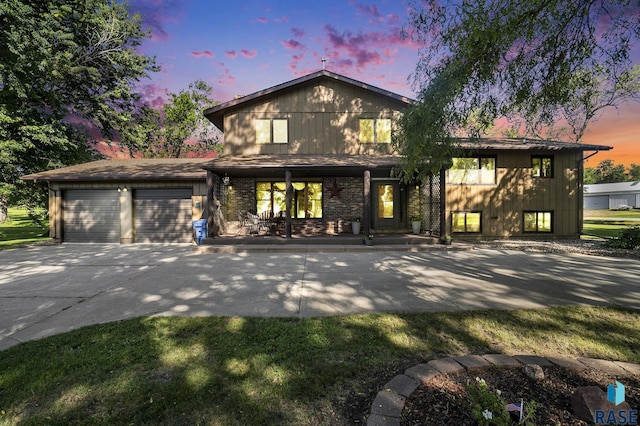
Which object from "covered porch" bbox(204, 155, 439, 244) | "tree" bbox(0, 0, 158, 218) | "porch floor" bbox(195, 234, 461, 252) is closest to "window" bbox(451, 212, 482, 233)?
"covered porch" bbox(204, 155, 439, 244)

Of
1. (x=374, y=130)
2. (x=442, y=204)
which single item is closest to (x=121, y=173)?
(x=374, y=130)

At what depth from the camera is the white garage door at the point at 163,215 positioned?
39.7 feet

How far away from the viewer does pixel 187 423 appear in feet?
6.52

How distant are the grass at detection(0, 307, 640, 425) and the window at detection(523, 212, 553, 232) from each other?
1024cm

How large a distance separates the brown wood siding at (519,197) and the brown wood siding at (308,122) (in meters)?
5.10

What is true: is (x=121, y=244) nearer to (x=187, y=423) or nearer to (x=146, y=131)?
(x=146, y=131)

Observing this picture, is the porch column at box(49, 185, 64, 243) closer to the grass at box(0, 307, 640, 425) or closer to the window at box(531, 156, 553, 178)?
the grass at box(0, 307, 640, 425)

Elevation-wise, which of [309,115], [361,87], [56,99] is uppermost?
[56,99]

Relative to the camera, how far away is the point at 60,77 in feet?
49.3

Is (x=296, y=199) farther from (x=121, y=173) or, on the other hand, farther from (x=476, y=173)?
(x=476, y=173)

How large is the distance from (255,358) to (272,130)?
431 inches

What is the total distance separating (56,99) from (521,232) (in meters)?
26.3

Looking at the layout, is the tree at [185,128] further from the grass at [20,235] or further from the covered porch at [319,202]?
the covered porch at [319,202]

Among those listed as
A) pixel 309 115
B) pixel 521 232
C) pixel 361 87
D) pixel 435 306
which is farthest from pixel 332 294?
pixel 521 232
